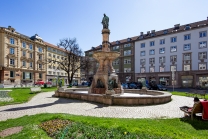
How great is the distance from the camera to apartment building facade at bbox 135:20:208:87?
127 ft

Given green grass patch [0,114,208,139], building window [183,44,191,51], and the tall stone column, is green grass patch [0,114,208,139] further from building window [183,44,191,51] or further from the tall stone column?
building window [183,44,191,51]

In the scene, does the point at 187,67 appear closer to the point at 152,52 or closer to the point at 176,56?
the point at 176,56

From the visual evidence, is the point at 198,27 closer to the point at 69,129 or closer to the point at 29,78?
the point at 69,129

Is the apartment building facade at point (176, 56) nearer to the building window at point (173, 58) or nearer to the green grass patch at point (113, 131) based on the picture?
the building window at point (173, 58)

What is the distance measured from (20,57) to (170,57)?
49.9 m

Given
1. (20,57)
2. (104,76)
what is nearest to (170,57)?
(104,76)

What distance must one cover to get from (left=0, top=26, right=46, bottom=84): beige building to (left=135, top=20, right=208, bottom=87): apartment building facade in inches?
1376

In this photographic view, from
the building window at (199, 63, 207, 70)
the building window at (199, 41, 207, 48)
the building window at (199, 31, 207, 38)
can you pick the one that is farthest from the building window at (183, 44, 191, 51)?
the building window at (199, 63, 207, 70)

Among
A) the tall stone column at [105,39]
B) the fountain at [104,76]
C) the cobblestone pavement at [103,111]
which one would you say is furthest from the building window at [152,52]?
the cobblestone pavement at [103,111]

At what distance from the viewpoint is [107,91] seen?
11234 millimetres

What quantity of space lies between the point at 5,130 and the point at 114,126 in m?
4.24

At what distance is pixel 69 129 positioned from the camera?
5121mm

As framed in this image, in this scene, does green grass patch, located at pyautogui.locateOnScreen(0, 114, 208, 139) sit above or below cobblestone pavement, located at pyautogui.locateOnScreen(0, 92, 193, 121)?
above

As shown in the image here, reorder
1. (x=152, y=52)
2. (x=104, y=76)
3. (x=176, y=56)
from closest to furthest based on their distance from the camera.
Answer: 1. (x=104, y=76)
2. (x=176, y=56)
3. (x=152, y=52)
